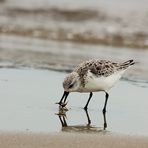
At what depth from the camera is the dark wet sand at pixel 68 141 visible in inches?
238

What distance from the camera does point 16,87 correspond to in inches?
381

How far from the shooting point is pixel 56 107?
8469 millimetres

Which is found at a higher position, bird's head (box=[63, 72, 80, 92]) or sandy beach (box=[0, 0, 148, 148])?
bird's head (box=[63, 72, 80, 92])

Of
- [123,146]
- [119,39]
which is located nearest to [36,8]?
[119,39]

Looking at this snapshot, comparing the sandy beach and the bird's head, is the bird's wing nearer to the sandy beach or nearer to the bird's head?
the bird's head

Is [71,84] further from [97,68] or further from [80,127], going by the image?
[80,127]

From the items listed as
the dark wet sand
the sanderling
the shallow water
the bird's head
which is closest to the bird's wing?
the sanderling

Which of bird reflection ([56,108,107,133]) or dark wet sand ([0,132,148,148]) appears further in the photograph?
bird reflection ([56,108,107,133])

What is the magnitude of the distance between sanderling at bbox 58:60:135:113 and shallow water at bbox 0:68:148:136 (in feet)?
0.85

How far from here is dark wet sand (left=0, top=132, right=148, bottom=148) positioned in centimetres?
605

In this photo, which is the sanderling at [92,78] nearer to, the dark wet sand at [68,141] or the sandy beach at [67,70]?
the sandy beach at [67,70]

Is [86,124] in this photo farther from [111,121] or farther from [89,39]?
[89,39]

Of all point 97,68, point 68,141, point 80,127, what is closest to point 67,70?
point 97,68

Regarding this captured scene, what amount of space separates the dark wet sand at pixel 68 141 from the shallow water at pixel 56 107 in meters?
0.34
